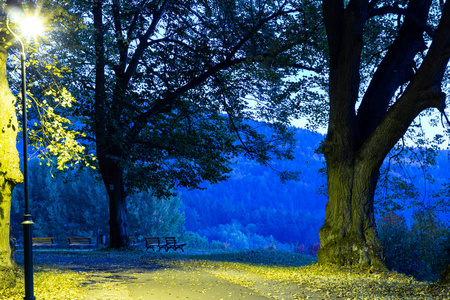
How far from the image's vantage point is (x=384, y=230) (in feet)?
54.6

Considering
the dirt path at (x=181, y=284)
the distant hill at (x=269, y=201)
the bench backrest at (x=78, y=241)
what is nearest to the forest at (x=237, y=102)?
the dirt path at (x=181, y=284)

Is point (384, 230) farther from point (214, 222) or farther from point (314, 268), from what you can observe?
point (214, 222)

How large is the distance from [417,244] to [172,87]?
1208 centimetres

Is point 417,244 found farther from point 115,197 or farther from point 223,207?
point 223,207

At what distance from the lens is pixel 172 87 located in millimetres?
20047

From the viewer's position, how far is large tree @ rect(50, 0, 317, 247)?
17875 millimetres

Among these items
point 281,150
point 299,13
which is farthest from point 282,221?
point 299,13

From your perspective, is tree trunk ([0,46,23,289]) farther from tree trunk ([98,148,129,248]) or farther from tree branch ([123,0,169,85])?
tree trunk ([98,148,129,248])

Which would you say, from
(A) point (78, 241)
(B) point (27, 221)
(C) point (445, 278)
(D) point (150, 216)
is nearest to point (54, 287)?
(B) point (27, 221)

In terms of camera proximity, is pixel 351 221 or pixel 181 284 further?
pixel 351 221

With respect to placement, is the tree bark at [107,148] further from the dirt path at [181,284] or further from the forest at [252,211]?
the dirt path at [181,284]

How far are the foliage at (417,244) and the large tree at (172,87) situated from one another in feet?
22.6

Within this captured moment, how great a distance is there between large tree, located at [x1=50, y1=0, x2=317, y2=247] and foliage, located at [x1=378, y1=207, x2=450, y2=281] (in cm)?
689

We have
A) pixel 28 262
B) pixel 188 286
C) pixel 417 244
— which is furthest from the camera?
pixel 417 244
